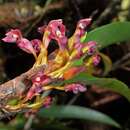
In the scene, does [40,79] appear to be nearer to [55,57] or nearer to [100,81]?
[55,57]

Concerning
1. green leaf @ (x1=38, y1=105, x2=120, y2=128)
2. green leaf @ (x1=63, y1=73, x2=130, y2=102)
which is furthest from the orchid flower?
green leaf @ (x1=38, y1=105, x2=120, y2=128)

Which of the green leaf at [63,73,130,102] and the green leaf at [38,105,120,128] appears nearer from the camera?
the green leaf at [63,73,130,102]

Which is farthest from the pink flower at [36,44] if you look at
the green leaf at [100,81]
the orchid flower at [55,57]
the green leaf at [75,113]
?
the green leaf at [75,113]

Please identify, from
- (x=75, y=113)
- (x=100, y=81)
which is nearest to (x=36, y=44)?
(x=100, y=81)

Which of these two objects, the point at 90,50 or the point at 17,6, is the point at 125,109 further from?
the point at 90,50

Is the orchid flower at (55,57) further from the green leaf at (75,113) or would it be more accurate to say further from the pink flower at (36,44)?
the green leaf at (75,113)

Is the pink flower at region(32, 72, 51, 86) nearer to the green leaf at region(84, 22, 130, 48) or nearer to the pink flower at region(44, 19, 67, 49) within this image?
the pink flower at region(44, 19, 67, 49)

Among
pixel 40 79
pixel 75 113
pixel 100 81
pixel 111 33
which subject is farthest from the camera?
pixel 75 113

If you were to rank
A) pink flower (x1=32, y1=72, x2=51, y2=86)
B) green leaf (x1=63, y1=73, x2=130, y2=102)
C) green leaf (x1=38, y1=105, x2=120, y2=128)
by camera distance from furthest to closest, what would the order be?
1. green leaf (x1=38, y1=105, x2=120, y2=128)
2. green leaf (x1=63, y1=73, x2=130, y2=102)
3. pink flower (x1=32, y1=72, x2=51, y2=86)

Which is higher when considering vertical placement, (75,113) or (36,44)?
(36,44)

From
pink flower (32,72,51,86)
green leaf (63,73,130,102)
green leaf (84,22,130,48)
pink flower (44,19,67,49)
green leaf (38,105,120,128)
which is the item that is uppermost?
pink flower (44,19,67,49)

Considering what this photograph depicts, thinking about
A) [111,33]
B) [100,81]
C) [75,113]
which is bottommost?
[75,113]
